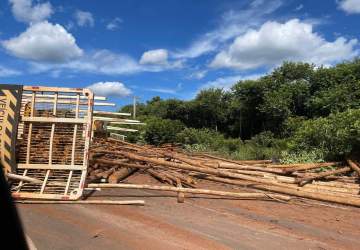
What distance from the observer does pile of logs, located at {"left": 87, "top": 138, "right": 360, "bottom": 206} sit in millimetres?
9133

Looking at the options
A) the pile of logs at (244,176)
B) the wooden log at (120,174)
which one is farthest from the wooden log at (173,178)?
the wooden log at (120,174)

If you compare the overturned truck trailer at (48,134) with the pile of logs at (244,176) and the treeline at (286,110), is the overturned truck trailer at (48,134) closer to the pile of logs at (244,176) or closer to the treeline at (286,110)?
the pile of logs at (244,176)

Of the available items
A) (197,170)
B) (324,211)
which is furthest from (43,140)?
(324,211)

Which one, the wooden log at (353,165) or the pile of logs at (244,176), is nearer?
the pile of logs at (244,176)

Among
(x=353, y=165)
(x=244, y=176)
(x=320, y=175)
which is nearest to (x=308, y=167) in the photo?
(x=320, y=175)

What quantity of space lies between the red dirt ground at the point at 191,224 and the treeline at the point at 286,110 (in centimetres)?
511

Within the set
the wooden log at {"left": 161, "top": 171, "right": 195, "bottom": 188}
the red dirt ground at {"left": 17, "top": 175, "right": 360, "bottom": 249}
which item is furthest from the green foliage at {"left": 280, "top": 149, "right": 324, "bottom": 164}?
the wooden log at {"left": 161, "top": 171, "right": 195, "bottom": 188}

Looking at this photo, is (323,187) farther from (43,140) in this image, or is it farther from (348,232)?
(43,140)

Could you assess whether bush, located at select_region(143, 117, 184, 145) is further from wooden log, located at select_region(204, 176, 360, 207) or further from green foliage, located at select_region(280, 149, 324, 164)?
wooden log, located at select_region(204, 176, 360, 207)

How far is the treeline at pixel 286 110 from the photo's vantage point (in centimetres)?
1361

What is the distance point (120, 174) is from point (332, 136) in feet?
22.8

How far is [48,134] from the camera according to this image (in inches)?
347

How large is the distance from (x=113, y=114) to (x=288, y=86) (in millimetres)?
21611

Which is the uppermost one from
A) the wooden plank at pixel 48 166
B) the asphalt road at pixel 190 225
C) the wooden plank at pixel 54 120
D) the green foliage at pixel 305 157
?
the wooden plank at pixel 54 120
